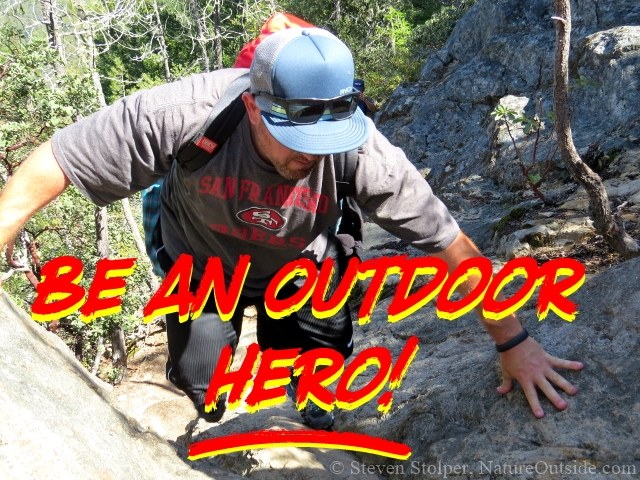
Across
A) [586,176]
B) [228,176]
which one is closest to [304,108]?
[228,176]

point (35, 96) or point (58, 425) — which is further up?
point (58, 425)

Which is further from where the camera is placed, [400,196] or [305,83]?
[400,196]

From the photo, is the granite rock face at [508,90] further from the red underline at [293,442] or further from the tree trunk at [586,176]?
the red underline at [293,442]

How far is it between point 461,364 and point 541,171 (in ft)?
18.5

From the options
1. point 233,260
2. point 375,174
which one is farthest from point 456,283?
point 233,260

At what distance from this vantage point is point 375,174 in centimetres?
252

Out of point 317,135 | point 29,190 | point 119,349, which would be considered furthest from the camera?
point 119,349

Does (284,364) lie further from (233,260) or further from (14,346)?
(14,346)

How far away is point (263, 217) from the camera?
2.79 meters

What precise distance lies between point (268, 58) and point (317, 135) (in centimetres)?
38

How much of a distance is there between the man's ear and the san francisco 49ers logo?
46cm

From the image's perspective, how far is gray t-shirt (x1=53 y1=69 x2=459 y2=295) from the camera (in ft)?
8.04

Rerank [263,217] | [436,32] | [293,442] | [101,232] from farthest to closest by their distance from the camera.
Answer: [436,32]
[101,232]
[293,442]
[263,217]

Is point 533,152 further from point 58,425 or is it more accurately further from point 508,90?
point 58,425
